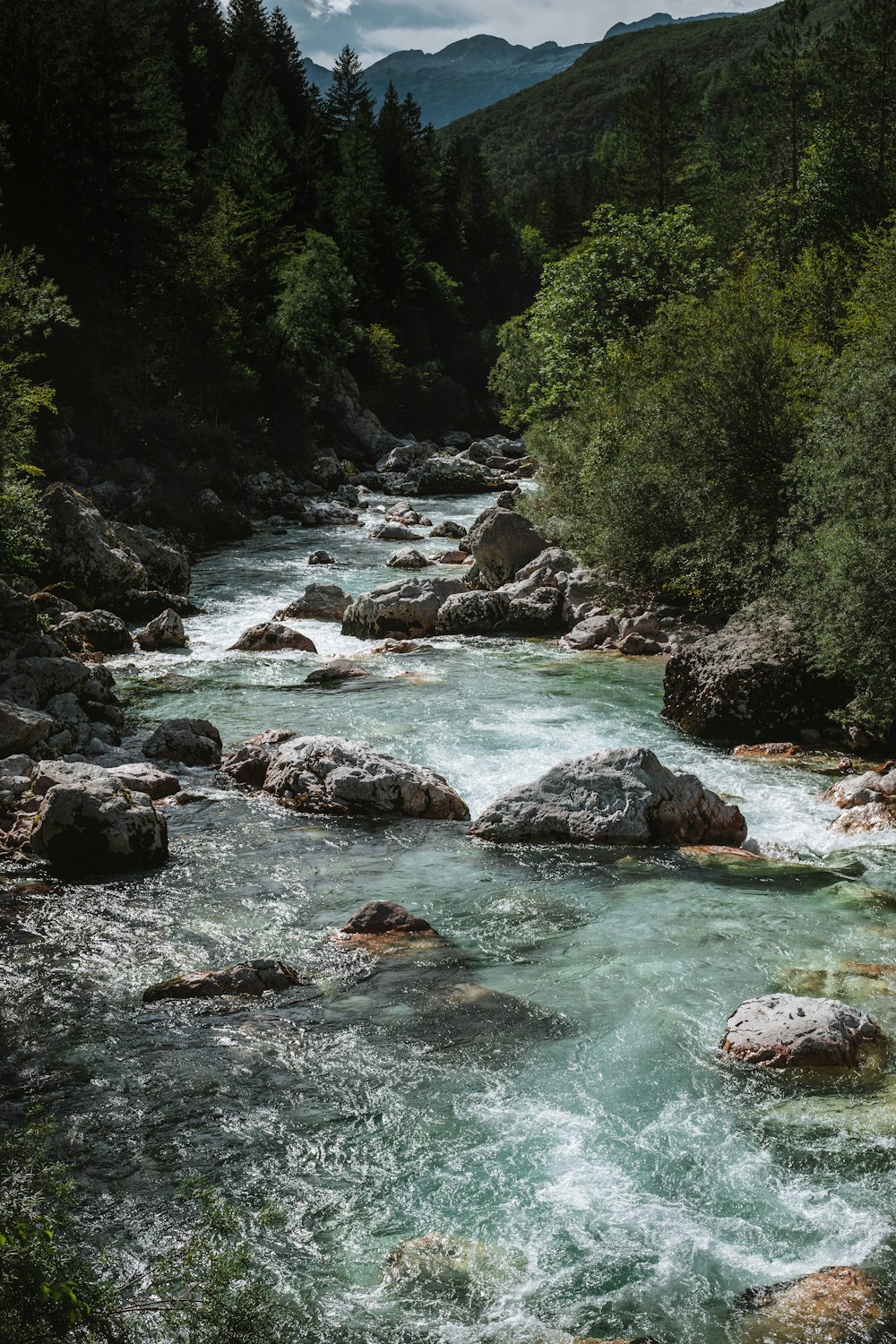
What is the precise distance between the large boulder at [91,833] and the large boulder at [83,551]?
46.3ft

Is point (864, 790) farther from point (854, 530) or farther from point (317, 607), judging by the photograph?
point (317, 607)

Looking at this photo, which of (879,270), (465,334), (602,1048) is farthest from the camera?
(465,334)

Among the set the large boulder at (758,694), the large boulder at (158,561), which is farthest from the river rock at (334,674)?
the large boulder at (158,561)

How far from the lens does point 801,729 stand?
1606 cm

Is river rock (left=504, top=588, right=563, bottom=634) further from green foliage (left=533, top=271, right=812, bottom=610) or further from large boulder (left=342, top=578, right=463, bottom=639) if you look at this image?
large boulder (left=342, top=578, right=463, bottom=639)

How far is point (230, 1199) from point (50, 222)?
4181cm

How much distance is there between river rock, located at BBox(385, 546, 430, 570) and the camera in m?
31.4

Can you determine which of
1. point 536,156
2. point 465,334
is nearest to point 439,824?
point 465,334

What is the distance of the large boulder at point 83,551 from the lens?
2436cm

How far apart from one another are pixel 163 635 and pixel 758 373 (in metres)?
14.2

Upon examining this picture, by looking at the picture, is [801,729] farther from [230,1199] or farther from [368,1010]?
[230,1199]

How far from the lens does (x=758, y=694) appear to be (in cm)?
1622

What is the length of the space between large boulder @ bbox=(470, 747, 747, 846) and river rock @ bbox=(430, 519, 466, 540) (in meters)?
24.8

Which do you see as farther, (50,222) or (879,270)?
(50,222)
